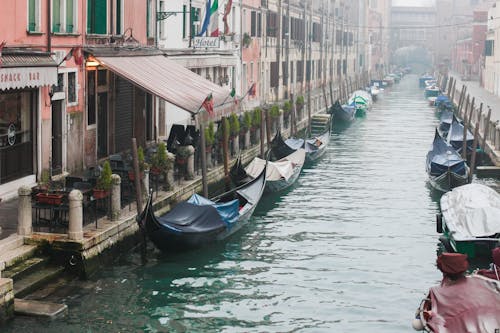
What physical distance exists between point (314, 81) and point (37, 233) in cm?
4733

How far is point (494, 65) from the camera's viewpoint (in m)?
55.5

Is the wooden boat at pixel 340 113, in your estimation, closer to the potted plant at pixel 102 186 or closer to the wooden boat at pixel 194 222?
Answer: the wooden boat at pixel 194 222

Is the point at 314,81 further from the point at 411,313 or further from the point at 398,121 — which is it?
the point at 411,313

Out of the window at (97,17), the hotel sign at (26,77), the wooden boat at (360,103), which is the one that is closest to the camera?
the hotel sign at (26,77)

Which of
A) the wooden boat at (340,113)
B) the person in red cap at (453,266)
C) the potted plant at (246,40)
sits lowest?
the person in red cap at (453,266)

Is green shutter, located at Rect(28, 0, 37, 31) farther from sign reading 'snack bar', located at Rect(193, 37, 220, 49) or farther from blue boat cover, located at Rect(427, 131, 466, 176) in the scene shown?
blue boat cover, located at Rect(427, 131, 466, 176)

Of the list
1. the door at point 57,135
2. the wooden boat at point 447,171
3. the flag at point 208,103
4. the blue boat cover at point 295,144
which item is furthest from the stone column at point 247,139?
the door at point 57,135

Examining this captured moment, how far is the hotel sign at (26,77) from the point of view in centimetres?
1452

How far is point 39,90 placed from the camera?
1717 centimetres

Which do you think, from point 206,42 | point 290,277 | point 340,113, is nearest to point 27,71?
point 290,277

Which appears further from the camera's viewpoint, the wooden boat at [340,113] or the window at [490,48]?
the window at [490,48]

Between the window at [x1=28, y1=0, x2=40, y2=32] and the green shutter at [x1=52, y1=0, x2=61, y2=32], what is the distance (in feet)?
2.66

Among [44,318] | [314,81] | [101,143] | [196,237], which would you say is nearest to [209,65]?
[101,143]

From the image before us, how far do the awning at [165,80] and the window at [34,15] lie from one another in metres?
2.20
